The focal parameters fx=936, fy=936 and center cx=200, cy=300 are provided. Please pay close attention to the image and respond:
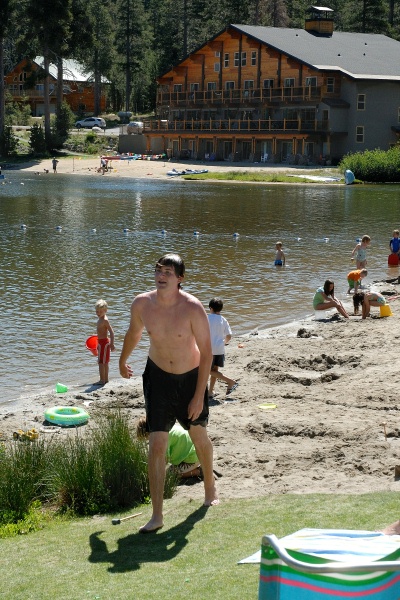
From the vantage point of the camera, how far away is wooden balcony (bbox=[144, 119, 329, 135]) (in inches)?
2901

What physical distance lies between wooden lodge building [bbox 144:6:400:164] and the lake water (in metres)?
16.3

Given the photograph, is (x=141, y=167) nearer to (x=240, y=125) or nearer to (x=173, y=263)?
(x=240, y=125)

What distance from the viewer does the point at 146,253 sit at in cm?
3066

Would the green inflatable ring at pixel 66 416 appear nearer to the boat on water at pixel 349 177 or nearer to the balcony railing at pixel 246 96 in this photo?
the boat on water at pixel 349 177

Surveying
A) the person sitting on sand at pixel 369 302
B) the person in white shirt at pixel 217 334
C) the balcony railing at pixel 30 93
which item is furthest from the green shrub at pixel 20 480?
the balcony railing at pixel 30 93

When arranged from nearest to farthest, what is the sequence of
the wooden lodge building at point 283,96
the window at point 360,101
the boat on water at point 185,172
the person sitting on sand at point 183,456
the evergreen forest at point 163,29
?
the person sitting on sand at point 183,456
the boat on water at point 185,172
the wooden lodge building at point 283,96
the window at point 360,101
the evergreen forest at point 163,29

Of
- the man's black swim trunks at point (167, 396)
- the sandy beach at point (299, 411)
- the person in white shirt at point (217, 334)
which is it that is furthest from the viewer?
the person in white shirt at point (217, 334)

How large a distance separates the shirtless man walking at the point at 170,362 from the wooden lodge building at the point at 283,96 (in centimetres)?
6729

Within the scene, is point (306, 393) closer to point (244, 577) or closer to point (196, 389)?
point (196, 389)

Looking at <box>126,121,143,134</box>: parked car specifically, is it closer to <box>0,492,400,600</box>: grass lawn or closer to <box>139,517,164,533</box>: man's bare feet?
<box>0,492,400,600</box>: grass lawn

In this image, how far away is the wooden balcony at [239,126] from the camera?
73.7m

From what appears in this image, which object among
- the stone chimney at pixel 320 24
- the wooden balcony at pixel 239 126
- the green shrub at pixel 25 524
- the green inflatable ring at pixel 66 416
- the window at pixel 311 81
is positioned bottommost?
the green inflatable ring at pixel 66 416

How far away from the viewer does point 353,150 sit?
7419cm

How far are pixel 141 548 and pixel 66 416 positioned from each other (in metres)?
4.84
